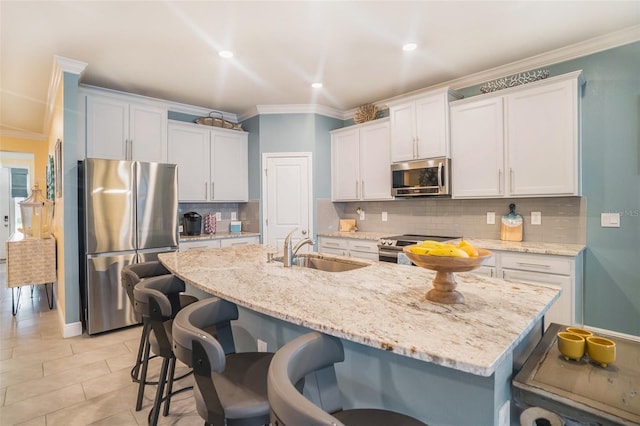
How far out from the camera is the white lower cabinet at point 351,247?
4.06 m

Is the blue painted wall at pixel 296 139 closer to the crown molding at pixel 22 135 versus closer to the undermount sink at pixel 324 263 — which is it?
the undermount sink at pixel 324 263

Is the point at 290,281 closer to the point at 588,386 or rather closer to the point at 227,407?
the point at 227,407

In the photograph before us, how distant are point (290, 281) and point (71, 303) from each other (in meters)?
2.84

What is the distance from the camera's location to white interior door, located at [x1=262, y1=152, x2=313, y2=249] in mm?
4672

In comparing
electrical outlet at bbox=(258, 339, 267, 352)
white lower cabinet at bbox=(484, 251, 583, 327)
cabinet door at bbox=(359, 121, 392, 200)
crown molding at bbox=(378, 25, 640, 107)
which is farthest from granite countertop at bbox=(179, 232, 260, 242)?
white lower cabinet at bbox=(484, 251, 583, 327)

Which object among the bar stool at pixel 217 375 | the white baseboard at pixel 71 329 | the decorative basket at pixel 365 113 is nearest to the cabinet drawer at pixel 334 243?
the decorative basket at pixel 365 113

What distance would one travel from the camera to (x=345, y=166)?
4.73 metres

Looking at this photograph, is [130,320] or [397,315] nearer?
[397,315]

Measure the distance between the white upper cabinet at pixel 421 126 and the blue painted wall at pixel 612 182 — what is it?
1.18 metres

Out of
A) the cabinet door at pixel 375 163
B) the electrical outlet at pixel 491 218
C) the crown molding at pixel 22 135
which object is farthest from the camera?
the crown molding at pixel 22 135

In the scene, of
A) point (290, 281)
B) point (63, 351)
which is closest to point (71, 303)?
point (63, 351)

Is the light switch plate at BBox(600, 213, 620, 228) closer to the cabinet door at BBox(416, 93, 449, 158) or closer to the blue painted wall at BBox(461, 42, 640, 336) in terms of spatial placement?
the blue painted wall at BBox(461, 42, 640, 336)

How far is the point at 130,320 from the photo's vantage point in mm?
3459

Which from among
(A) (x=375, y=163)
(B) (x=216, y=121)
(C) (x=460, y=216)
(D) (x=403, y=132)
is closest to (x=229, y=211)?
(B) (x=216, y=121)
